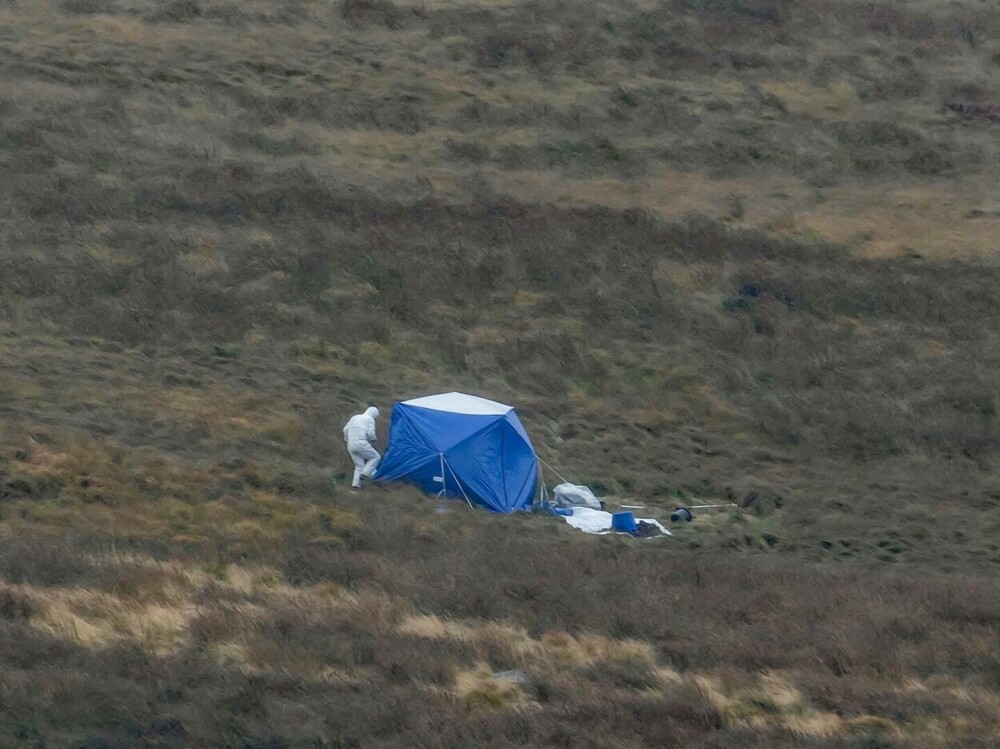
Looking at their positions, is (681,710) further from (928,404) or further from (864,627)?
(928,404)

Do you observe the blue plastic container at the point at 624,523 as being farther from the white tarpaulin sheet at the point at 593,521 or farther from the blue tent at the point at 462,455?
the blue tent at the point at 462,455

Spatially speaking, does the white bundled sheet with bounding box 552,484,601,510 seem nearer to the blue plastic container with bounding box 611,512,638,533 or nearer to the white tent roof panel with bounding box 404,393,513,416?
the blue plastic container with bounding box 611,512,638,533

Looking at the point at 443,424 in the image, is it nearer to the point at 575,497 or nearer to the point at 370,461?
the point at 370,461

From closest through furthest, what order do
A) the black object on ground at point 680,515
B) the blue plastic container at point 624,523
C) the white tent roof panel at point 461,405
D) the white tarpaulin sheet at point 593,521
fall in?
the blue plastic container at point 624,523, the white tarpaulin sheet at point 593,521, the black object on ground at point 680,515, the white tent roof panel at point 461,405

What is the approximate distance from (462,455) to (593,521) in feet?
6.45

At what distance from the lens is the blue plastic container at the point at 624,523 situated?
16141 millimetres

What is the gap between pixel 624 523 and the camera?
53.0ft

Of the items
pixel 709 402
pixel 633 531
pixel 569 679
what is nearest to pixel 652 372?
pixel 709 402

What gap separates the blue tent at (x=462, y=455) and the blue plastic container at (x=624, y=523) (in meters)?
1.54

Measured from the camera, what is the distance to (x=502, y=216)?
88.7 ft

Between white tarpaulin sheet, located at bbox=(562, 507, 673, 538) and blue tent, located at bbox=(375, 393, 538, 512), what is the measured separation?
0.92 meters

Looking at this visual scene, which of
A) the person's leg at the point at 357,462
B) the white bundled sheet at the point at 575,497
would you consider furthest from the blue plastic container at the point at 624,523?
the person's leg at the point at 357,462

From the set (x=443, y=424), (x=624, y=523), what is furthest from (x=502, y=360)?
(x=624, y=523)

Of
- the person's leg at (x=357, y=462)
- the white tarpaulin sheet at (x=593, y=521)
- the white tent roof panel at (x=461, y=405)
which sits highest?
the white tent roof panel at (x=461, y=405)
